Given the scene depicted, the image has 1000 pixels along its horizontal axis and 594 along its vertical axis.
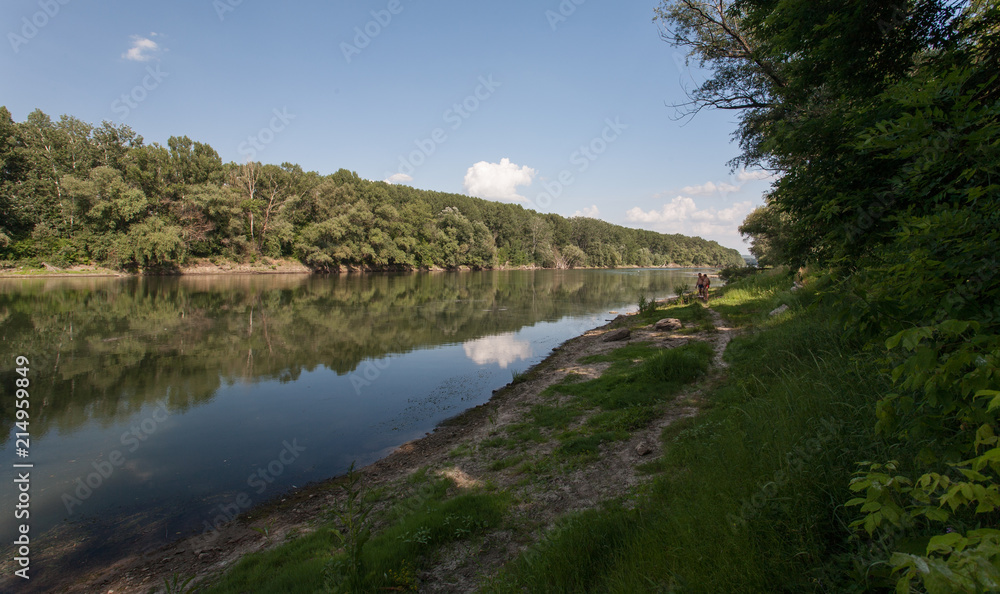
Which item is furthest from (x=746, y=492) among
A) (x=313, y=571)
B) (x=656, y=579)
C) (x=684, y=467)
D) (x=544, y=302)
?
(x=544, y=302)

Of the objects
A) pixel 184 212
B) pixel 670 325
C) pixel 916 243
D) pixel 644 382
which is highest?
pixel 184 212

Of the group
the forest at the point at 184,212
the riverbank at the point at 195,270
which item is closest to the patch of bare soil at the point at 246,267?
the riverbank at the point at 195,270

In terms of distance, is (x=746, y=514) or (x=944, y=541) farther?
(x=746, y=514)

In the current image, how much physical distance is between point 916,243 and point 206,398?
1510cm

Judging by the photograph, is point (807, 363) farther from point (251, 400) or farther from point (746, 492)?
point (251, 400)

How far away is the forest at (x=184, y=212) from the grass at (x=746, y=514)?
64464 millimetres

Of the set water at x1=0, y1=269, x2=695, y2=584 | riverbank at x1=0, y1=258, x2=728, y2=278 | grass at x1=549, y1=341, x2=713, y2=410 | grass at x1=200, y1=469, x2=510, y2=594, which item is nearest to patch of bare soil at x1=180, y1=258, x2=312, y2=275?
riverbank at x1=0, y1=258, x2=728, y2=278

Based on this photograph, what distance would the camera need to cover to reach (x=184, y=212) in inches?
2311

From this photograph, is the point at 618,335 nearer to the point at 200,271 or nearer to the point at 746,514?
the point at 746,514

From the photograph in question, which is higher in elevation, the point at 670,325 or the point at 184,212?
the point at 184,212

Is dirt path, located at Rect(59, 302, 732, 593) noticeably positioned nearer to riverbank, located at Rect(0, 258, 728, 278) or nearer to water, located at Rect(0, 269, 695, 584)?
water, located at Rect(0, 269, 695, 584)

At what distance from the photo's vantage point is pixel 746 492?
3.50m

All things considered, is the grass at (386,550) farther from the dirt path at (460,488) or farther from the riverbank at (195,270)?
the riverbank at (195,270)

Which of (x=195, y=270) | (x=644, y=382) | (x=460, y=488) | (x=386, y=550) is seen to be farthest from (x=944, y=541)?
(x=195, y=270)
